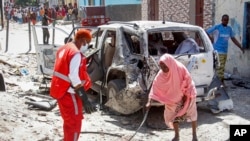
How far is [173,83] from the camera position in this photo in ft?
17.1

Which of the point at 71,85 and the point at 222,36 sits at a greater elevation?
the point at 222,36

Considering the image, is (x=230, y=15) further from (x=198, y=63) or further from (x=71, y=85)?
(x=71, y=85)

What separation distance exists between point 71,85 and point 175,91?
143 centimetres

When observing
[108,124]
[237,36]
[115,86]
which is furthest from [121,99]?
[237,36]

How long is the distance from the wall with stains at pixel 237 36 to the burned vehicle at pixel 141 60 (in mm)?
3003

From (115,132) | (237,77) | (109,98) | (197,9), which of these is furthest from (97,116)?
(197,9)

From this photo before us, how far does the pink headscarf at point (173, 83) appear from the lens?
5.14m

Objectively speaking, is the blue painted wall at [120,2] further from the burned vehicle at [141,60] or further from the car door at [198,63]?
the car door at [198,63]

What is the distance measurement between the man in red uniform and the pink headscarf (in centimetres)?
109

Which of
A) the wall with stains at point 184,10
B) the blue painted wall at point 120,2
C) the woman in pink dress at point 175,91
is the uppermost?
the blue painted wall at point 120,2

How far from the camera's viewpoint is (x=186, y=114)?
539 cm

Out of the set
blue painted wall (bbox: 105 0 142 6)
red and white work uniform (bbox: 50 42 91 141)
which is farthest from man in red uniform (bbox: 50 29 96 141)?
blue painted wall (bbox: 105 0 142 6)

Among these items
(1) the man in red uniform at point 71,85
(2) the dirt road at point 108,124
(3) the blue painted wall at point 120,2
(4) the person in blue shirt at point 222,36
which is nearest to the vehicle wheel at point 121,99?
(2) the dirt road at point 108,124

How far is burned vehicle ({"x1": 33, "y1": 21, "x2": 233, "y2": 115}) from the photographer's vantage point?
21.1 ft
